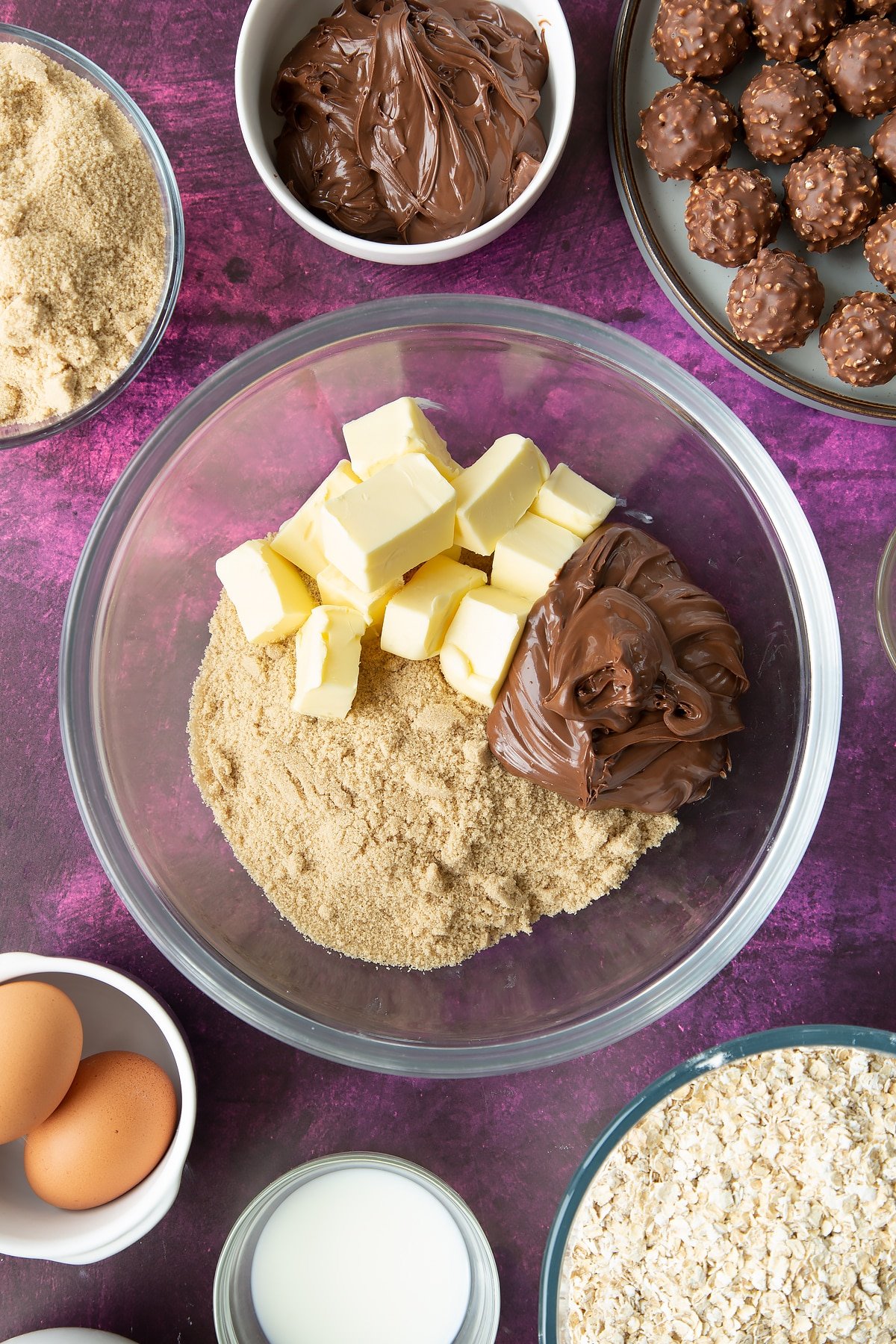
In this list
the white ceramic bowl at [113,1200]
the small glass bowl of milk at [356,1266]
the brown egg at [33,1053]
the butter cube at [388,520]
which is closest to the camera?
the butter cube at [388,520]

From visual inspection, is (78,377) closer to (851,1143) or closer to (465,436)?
(465,436)

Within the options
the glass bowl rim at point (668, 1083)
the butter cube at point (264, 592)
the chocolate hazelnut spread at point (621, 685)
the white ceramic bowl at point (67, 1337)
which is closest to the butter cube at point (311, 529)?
the butter cube at point (264, 592)

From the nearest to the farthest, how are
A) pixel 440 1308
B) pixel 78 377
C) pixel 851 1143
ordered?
pixel 851 1143 → pixel 78 377 → pixel 440 1308

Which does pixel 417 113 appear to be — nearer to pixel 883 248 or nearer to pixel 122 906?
pixel 883 248

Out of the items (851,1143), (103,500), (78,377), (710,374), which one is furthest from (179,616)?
(851,1143)

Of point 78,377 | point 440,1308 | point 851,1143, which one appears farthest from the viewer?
point 440,1308

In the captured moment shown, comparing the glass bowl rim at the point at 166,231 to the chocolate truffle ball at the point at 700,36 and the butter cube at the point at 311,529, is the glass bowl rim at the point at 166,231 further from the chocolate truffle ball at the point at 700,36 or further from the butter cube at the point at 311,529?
the chocolate truffle ball at the point at 700,36
